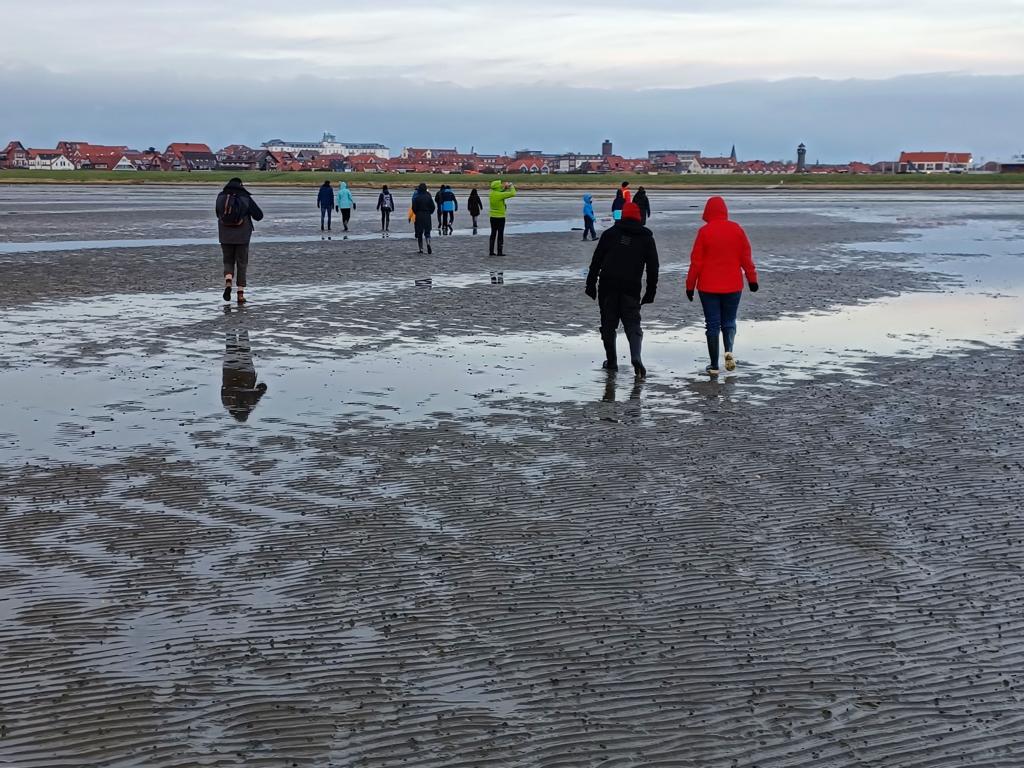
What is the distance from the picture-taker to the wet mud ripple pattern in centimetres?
470

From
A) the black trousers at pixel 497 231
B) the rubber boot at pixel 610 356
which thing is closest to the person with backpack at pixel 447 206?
the black trousers at pixel 497 231

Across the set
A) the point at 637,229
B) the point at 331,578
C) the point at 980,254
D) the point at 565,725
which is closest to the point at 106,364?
the point at 637,229

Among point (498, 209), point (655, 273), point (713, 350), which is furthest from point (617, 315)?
point (498, 209)

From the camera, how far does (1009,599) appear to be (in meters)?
6.24

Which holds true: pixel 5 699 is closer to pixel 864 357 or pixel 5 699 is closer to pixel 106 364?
pixel 106 364

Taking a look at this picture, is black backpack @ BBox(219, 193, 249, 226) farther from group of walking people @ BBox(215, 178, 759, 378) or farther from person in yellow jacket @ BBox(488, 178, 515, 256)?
person in yellow jacket @ BBox(488, 178, 515, 256)

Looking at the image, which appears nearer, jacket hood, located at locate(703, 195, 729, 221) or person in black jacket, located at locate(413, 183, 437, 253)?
jacket hood, located at locate(703, 195, 729, 221)

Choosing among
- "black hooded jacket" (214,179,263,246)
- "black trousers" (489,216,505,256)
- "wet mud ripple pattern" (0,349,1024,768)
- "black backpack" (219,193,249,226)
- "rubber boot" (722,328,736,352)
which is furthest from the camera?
"black trousers" (489,216,505,256)

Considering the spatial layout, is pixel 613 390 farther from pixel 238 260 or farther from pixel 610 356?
pixel 238 260

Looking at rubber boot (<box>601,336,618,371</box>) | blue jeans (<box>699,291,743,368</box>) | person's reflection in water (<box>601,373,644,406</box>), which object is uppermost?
blue jeans (<box>699,291,743,368</box>)

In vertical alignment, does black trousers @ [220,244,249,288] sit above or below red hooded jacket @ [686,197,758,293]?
below

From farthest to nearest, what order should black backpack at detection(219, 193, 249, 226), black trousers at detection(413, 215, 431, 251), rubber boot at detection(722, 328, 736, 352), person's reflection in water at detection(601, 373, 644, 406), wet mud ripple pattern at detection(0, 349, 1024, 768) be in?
black trousers at detection(413, 215, 431, 251)
black backpack at detection(219, 193, 249, 226)
rubber boot at detection(722, 328, 736, 352)
person's reflection in water at detection(601, 373, 644, 406)
wet mud ripple pattern at detection(0, 349, 1024, 768)

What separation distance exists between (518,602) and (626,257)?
7.61 m

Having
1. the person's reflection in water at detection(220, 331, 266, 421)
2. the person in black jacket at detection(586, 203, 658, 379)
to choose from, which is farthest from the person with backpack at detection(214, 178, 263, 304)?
the person in black jacket at detection(586, 203, 658, 379)
